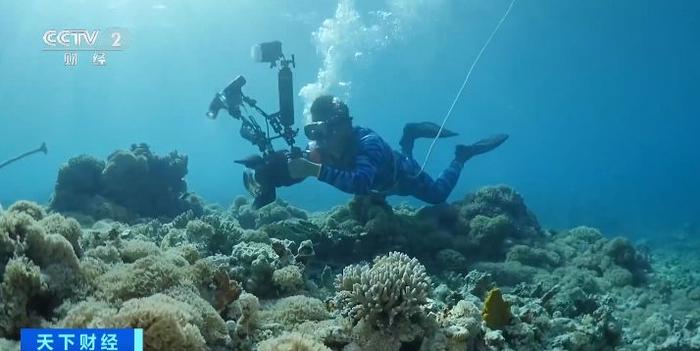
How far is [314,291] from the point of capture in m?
5.14

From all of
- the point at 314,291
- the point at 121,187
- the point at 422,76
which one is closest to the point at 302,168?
the point at 314,291

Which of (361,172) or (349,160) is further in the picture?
(349,160)

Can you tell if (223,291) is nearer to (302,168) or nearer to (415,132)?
(302,168)

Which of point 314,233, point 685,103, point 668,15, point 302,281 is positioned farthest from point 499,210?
point 685,103

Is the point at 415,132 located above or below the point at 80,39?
above

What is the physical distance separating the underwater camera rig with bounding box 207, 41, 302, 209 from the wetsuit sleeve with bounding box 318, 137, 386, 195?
2.01ft

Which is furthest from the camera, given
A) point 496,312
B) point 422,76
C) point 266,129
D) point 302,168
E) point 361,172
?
point 422,76

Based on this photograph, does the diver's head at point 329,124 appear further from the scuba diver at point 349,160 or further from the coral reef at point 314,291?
the coral reef at point 314,291

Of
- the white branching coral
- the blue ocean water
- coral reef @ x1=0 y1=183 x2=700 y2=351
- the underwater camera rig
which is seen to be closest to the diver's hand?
the underwater camera rig

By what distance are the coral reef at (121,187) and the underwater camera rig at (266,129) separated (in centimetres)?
226

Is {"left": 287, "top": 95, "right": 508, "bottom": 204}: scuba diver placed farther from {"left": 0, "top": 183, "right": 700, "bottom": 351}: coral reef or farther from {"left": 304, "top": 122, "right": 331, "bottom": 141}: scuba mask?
{"left": 0, "top": 183, "right": 700, "bottom": 351}: coral reef

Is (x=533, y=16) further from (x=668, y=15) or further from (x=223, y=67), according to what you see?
(x=223, y=67)

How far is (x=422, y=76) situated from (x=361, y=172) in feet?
194

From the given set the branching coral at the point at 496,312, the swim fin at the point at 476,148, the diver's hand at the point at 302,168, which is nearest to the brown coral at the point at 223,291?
the branching coral at the point at 496,312
